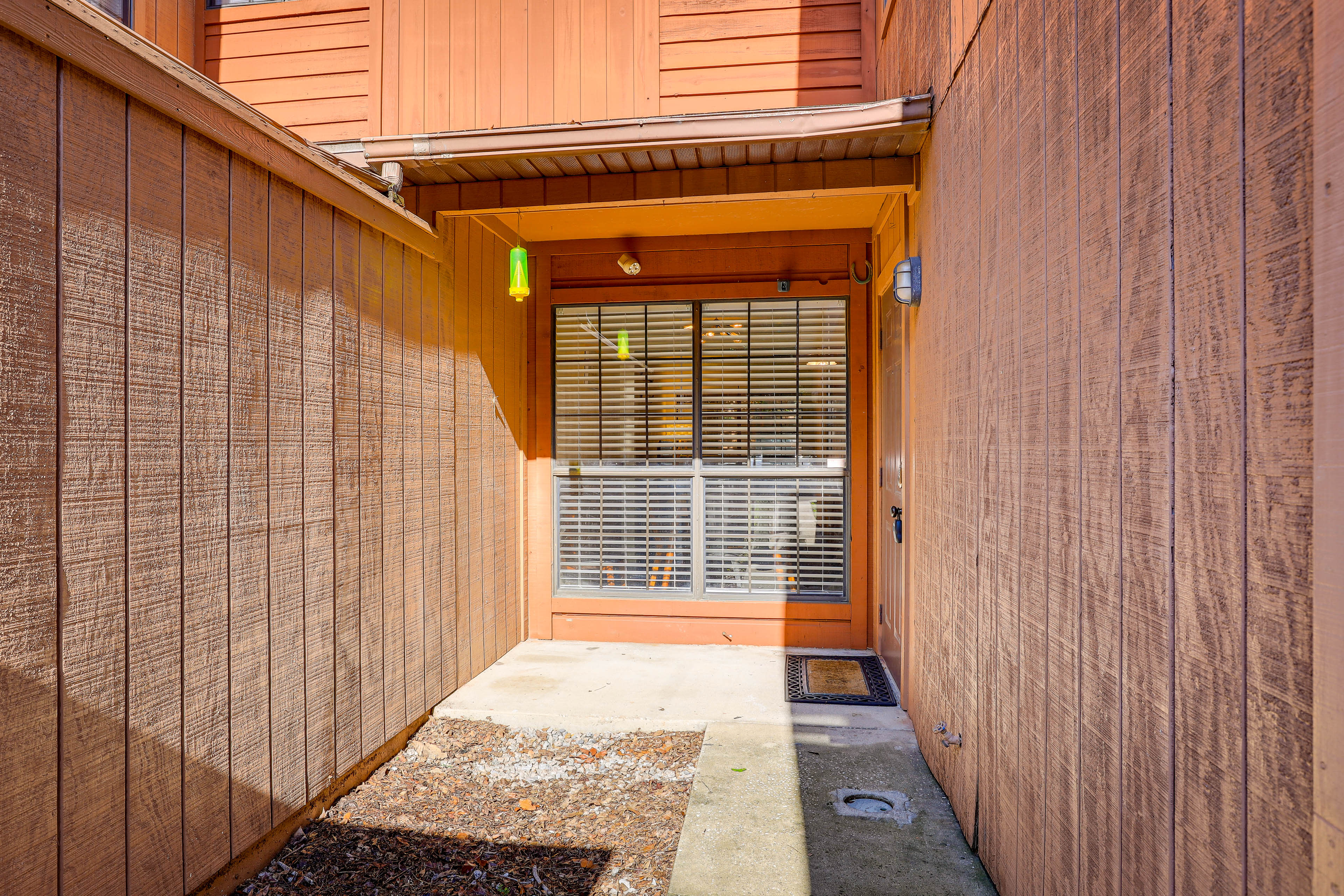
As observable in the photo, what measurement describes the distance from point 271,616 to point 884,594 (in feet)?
11.0

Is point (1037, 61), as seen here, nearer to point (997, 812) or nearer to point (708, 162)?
point (708, 162)

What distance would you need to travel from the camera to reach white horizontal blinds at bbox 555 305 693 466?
4.93 metres

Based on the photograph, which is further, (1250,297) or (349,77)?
(349,77)

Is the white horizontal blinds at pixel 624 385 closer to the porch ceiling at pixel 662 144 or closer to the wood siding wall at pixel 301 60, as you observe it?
the porch ceiling at pixel 662 144

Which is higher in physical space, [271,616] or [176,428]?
[176,428]

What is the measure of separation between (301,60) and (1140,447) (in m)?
4.64

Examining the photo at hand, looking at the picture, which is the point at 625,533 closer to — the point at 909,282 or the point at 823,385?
the point at 823,385

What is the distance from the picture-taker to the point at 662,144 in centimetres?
306

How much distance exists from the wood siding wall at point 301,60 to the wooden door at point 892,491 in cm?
320

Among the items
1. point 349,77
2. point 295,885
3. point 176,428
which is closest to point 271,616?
point 176,428

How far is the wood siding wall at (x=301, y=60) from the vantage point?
3918 mm

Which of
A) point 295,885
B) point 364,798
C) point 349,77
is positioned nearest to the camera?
point 295,885

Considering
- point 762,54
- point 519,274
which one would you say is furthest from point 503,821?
point 762,54

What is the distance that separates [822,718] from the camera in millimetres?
3479
